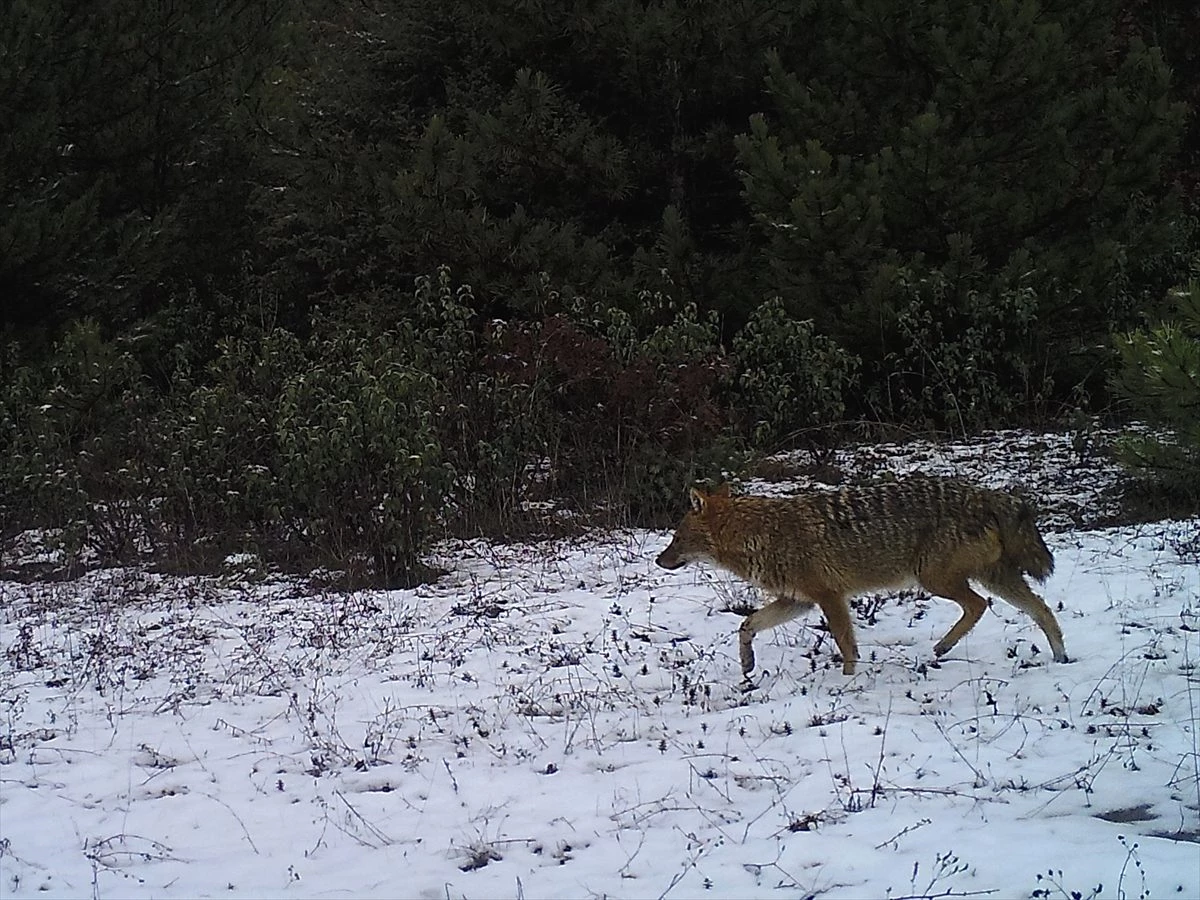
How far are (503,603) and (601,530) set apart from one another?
2806 mm

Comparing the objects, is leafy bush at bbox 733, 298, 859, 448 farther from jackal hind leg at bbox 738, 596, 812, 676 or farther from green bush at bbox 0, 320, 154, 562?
green bush at bbox 0, 320, 154, 562

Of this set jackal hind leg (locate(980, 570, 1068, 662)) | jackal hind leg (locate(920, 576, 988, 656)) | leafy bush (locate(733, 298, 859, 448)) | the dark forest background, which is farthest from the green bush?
jackal hind leg (locate(980, 570, 1068, 662))

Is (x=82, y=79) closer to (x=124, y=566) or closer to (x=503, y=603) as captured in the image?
(x=124, y=566)

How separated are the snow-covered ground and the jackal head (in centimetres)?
55

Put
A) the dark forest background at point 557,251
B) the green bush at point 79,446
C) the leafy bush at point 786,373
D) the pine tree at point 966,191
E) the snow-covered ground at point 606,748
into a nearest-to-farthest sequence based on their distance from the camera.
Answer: the snow-covered ground at point 606,748 < the green bush at point 79,446 < the dark forest background at point 557,251 < the leafy bush at point 786,373 < the pine tree at point 966,191

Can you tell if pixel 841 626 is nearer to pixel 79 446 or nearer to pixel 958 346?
pixel 958 346

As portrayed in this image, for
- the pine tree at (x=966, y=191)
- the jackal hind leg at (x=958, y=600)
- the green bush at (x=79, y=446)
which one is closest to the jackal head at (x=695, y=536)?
the jackal hind leg at (x=958, y=600)

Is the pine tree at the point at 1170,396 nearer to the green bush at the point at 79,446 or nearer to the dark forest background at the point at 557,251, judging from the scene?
the dark forest background at the point at 557,251

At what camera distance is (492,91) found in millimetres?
17219

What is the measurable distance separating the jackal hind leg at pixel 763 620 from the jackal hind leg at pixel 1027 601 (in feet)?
3.94

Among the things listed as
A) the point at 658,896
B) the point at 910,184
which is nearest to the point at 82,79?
the point at 910,184

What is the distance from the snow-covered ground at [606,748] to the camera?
16.8 ft

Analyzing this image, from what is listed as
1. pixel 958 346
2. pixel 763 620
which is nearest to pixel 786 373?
pixel 958 346

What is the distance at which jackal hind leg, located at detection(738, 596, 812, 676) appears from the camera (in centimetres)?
776
